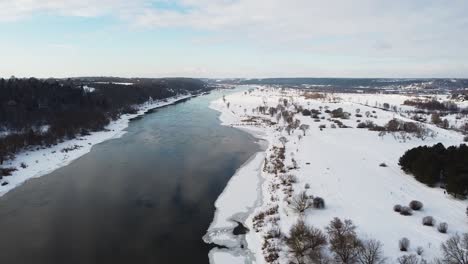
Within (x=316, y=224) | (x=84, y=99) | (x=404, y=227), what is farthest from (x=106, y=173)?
(x=84, y=99)

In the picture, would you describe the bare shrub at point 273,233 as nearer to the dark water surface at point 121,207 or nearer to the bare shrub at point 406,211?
the dark water surface at point 121,207

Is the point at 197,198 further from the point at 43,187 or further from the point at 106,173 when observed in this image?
the point at 43,187

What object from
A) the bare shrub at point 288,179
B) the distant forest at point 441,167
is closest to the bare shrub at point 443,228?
the distant forest at point 441,167

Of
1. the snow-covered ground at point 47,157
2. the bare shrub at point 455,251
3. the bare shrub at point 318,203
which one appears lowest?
the snow-covered ground at point 47,157

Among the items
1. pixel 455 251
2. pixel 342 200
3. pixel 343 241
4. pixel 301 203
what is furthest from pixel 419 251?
pixel 342 200

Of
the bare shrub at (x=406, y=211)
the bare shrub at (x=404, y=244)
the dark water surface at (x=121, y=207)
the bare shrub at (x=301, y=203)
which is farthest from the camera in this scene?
the bare shrub at (x=301, y=203)

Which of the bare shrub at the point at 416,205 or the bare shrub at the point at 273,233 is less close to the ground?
the bare shrub at the point at 416,205

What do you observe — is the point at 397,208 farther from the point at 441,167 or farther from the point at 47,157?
the point at 47,157

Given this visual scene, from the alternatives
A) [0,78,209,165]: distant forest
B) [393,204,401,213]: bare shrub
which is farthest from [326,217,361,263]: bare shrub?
[0,78,209,165]: distant forest
